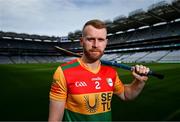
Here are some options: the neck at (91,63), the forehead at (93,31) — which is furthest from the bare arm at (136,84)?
the forehead at (93,31)

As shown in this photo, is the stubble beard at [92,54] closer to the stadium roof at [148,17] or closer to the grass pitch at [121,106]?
the grass pitch at [121,106]

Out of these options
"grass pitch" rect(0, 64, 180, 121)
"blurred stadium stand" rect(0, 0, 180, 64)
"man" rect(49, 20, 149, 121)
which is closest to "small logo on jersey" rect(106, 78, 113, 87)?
"man" rect(49, 20, 149, 121)

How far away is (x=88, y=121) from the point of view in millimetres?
2768

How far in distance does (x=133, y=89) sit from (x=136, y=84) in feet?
0.33

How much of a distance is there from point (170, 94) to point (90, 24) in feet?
27.9

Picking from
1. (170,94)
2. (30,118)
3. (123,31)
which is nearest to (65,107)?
(30,118)

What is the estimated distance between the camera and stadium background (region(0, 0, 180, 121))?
7777 millimetres

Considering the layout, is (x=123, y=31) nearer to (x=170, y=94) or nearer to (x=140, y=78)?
(x=170, y=94)

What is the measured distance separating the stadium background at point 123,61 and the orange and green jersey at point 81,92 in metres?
1.05

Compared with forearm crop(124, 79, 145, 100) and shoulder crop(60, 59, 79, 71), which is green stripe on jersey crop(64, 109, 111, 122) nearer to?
shoulder crop(60, 59, 79, 71)

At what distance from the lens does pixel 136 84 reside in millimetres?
3223

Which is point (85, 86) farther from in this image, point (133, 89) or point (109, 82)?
point (133, 89)

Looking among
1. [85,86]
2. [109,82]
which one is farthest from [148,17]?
[85,86]

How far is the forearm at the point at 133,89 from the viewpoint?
320cm
